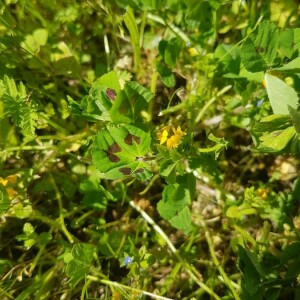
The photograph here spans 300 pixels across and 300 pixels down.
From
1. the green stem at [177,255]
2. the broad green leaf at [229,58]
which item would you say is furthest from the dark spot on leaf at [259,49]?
the green stem at [177,255]

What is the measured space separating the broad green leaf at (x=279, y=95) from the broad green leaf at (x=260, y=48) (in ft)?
0.21

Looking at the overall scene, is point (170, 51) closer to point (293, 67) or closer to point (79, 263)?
point (293, 67)

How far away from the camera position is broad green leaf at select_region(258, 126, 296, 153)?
1.65m

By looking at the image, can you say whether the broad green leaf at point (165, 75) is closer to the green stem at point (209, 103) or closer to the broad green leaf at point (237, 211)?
the green stem at point (209, 103)

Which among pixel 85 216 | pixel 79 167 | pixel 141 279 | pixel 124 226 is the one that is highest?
pixel 79 167

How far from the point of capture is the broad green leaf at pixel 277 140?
1.65 meters

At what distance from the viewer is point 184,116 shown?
6.88ft

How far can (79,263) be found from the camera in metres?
1.80

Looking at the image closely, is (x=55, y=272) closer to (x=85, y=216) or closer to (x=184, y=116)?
(x=85, y=216)

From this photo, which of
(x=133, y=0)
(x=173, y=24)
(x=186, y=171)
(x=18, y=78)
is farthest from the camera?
(x=173, y=24)

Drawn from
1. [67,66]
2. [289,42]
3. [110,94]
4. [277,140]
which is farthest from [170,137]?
[67,66]

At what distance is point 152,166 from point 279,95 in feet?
2.16

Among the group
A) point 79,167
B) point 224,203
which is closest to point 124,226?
point 79,167

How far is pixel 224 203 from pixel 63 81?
3.38 ft
